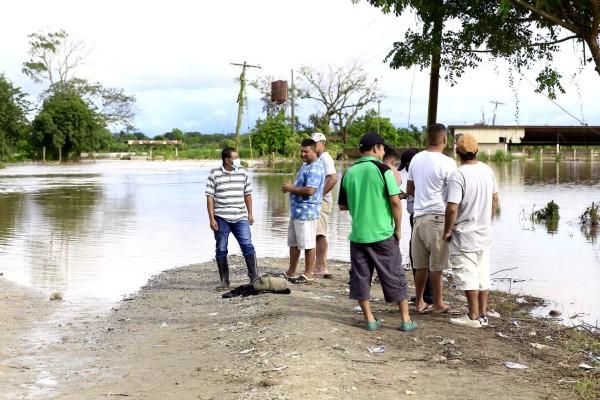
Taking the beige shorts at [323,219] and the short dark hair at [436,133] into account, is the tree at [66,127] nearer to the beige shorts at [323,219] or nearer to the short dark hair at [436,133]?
the beige shorts at [323,219]

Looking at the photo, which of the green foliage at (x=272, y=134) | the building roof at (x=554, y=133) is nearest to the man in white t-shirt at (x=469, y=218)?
the green foliage at (x=272, y=134)

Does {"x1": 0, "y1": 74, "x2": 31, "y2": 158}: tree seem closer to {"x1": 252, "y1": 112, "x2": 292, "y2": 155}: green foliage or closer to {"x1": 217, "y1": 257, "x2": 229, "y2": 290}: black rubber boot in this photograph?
{"x1": 252, "y1": 112, "x2": 292, "y2": 155}: green foliage

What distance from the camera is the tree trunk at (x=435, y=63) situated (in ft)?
42.5

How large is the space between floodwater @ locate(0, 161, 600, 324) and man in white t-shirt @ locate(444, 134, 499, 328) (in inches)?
81.7

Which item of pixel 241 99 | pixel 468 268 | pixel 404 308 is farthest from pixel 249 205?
pixel 241 99

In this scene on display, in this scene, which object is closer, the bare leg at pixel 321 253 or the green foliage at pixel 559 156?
the bare leg at pixel 321 253

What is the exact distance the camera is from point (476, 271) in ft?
23.6

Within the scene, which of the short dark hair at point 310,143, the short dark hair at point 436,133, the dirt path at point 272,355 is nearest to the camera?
the dirt path at point 272,355

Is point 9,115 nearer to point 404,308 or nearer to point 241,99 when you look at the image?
point 241,99

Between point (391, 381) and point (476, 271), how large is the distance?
2086mm

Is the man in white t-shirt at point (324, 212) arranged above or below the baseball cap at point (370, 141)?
below

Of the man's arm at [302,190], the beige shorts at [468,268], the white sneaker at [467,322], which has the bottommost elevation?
the white sneaker at [467,322]

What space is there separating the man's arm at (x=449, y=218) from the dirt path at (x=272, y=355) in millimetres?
876

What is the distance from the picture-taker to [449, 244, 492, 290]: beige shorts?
7.16 metres
